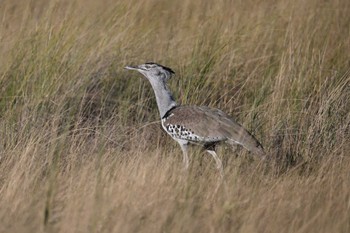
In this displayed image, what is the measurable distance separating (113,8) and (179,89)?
0.82 meters

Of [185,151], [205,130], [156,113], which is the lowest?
[156,113]

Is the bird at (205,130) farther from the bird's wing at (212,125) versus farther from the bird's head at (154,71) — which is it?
the bird's head at (154,71)

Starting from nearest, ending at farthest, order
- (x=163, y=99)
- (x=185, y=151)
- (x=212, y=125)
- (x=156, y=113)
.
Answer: (x=212, y=125) < (x=185, y=151) < (x=163, y=99) < (x=156, y=113)

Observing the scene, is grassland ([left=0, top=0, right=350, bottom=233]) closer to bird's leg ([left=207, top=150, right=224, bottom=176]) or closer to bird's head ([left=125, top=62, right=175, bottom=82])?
bird's leg ([left=207, top=150, right=224, bottom=176])

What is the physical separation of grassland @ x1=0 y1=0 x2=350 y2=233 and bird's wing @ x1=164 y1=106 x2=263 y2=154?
0.13m

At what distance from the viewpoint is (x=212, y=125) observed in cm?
464

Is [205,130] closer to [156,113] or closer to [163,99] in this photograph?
[163,99]

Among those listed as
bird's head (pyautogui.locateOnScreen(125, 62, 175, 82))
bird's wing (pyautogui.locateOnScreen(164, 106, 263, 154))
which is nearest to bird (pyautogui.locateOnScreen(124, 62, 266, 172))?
bird's wing (pyautogui.locateOnScreen(164, 106, 263, 154))

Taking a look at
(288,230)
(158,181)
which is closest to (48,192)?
(158,181)

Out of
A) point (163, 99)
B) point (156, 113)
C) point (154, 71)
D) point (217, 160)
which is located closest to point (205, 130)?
point (217, 160)

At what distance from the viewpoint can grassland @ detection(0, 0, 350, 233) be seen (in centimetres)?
383

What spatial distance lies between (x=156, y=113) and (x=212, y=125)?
1.09m

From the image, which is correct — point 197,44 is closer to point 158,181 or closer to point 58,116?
point 58,116

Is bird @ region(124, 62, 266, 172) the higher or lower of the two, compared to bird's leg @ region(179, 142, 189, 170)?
higher
